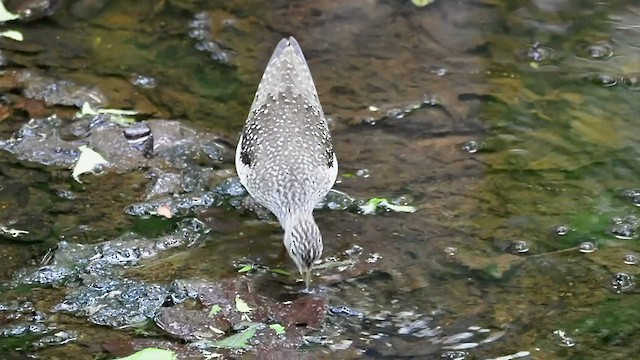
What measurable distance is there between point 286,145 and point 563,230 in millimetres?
2040

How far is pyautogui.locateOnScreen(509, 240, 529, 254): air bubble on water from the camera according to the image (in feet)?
22.8

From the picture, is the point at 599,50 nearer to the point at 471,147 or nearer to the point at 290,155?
the point at 471,147

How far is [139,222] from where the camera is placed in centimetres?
728

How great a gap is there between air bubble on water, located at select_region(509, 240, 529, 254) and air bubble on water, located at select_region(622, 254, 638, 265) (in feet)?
2.10

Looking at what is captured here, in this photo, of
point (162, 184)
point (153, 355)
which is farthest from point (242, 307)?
point (162, 184)

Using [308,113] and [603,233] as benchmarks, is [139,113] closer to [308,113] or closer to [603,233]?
[308,113]

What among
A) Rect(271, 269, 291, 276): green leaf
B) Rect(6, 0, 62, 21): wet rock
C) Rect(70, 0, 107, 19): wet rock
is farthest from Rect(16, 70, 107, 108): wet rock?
Rect(271, 269, 291, 276): green leaf

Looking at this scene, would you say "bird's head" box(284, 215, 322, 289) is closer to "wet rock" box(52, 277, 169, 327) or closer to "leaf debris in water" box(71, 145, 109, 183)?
"wet rock" box(52, 277, 169, 327)

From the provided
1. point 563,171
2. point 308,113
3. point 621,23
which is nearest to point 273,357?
point 308,113

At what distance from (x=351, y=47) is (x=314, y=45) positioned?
1.14 ft

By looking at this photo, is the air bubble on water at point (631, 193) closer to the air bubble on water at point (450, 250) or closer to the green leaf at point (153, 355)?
the air bubble on water at point (450, 250)

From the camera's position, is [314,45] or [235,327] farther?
[314,45]

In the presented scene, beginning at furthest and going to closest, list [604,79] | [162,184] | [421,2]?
[421,2] → [604,79] → [162,184]

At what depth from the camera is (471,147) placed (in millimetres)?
8117
